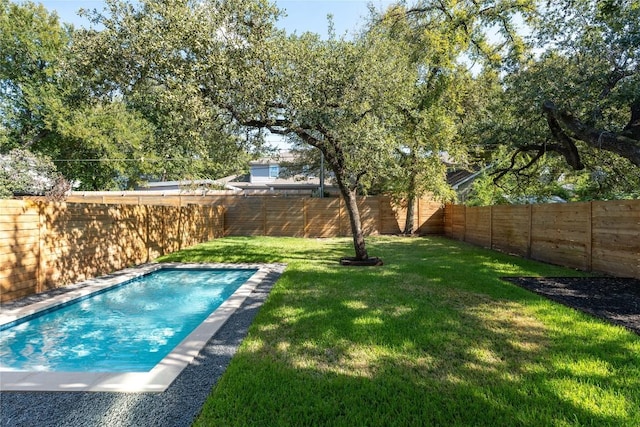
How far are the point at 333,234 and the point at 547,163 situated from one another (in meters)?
9.46

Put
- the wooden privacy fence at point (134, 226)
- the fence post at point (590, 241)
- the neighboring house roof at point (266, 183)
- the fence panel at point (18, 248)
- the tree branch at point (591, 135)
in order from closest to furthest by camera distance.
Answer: the fence panel at point (18, 248) → the wooden privacy fence at point (134, 226) → the tree branch at point (591, 135) → the fence post at point (590, 241) → the neighboring house roof at point (266, 183)

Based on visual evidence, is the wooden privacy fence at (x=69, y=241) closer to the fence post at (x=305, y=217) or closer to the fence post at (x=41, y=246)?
the fence post at (x=41, y=246)

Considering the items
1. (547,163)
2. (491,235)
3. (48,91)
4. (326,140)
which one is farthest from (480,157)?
(48,91)

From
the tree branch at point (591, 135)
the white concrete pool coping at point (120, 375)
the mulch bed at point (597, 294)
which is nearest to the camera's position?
the white concrete pool coping at point (120, 375)

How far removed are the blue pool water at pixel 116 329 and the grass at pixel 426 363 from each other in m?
1.62

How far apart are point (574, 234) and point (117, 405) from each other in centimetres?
938

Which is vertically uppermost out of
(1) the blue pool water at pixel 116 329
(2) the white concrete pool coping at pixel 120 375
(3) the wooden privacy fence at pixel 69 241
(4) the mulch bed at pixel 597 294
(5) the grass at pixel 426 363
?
(3) the wooden privacy fence at pixel 69 241

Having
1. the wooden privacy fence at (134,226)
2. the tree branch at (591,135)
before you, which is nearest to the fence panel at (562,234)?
the tree branch at (591,135)

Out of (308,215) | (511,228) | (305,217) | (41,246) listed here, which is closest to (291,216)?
(305,217)

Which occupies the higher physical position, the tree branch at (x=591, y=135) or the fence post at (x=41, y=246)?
the tree branch at (x=591, y=135)

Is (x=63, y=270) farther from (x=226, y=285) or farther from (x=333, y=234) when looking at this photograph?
(x=333, y=234)

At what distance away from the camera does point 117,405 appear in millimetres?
2646

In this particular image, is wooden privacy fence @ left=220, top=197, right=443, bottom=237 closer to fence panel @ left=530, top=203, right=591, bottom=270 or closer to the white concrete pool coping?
fence panel @ left=530, top=203, right=591, bottom=270

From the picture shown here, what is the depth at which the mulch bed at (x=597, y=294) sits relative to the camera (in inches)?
183
